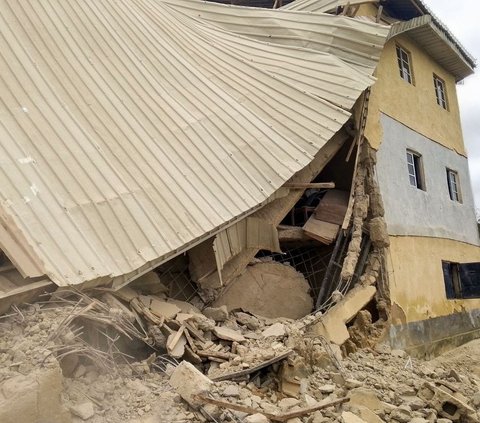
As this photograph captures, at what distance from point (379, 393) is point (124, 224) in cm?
379

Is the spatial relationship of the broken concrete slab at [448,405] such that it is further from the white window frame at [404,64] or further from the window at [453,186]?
the white window frame at [404,64]

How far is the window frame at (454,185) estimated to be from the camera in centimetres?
1380

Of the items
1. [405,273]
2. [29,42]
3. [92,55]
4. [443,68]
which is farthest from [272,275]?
[443,68]

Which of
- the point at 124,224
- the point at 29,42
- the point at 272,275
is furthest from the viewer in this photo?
the point at 272,275

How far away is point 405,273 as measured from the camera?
10266mm

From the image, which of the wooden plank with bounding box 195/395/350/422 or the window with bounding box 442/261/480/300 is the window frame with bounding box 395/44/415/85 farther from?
the wooden plank with bounding box 195/395/350/422

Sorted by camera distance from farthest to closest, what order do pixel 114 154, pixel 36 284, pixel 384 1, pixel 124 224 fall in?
pixel 384 1 → pixel 114 154 → pixel 124 224 → pixel 36 284

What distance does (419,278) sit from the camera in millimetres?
10797

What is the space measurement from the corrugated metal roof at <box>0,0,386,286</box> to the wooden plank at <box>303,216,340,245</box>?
1475 mm

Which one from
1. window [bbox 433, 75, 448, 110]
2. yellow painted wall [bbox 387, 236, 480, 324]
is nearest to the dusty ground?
yellow painted wall [bbox 387, 236, 480, 324]

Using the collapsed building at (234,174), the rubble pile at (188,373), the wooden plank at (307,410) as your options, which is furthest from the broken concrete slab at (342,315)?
the wooden plank at (307,410)

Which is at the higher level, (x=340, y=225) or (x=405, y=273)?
(x=340, y=225)

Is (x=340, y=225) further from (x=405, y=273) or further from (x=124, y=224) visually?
(x=124, y=224)

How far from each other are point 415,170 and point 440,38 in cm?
382
